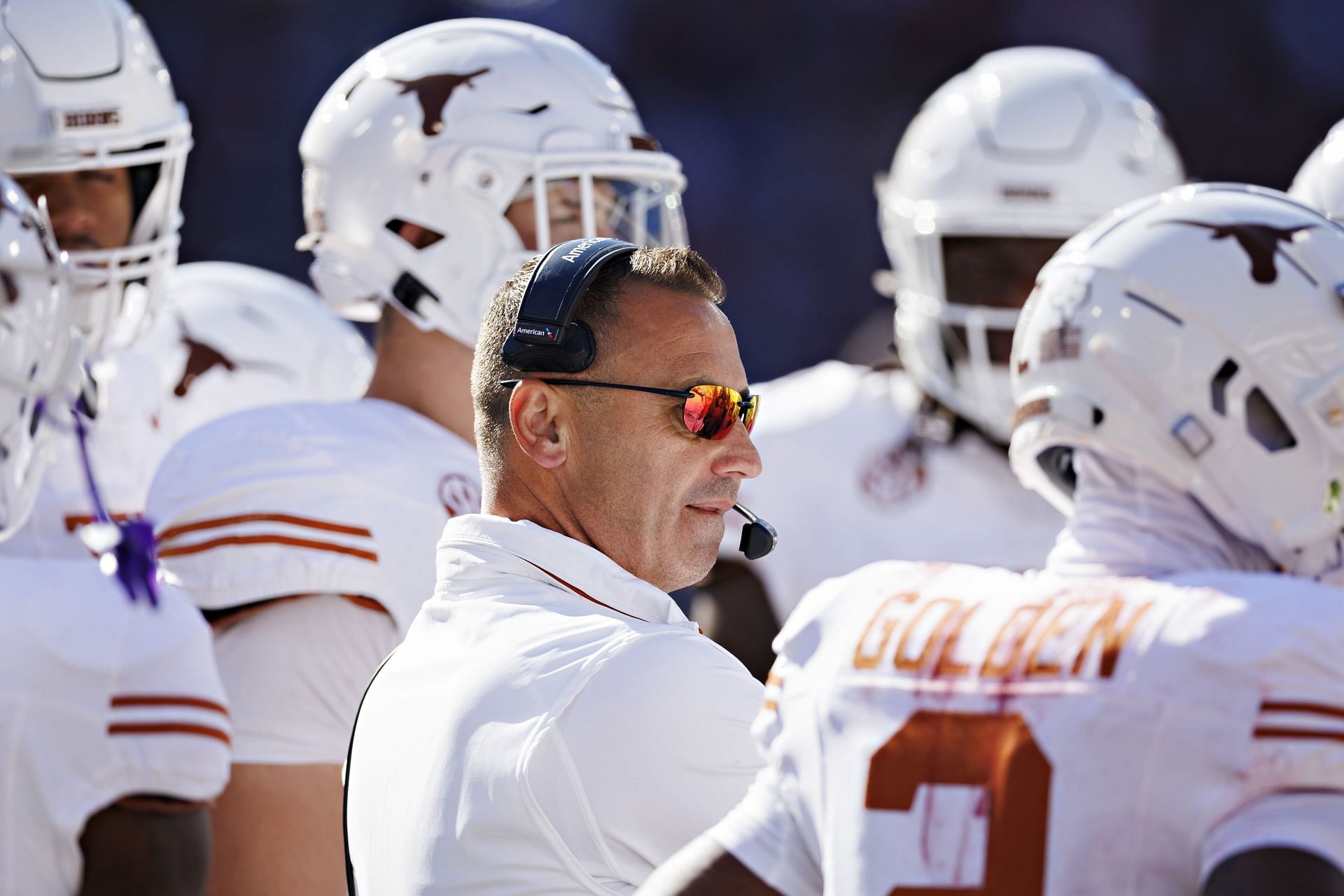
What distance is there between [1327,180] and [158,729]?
111 inches

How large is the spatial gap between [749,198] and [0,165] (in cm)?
682

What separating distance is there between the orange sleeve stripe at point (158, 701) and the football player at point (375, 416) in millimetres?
341

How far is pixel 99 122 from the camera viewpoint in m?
3.47

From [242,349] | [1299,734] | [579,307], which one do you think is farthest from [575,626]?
[242,349]

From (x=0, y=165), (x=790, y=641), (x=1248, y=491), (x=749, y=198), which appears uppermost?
(x=1248, y=491)

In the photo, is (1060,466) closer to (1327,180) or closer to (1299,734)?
(1299,734)

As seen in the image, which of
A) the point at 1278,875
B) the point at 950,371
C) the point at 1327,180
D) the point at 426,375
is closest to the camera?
the point at 1278,875

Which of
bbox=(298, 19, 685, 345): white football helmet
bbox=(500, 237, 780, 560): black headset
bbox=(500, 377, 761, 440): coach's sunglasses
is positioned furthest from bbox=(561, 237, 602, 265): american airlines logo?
bbox=(298, 19, 685, 345): white football helmet

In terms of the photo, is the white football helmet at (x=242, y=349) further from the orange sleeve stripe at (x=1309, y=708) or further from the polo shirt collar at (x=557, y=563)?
the orange sleeve stripe at (x=1309, y=708)

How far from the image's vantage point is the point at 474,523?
197cm

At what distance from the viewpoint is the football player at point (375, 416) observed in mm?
2781

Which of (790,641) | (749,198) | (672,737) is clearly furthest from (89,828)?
(749,198)

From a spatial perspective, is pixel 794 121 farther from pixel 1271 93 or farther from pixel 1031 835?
pixel 1031 835

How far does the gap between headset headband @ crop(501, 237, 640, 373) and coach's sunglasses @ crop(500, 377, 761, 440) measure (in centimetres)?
3
